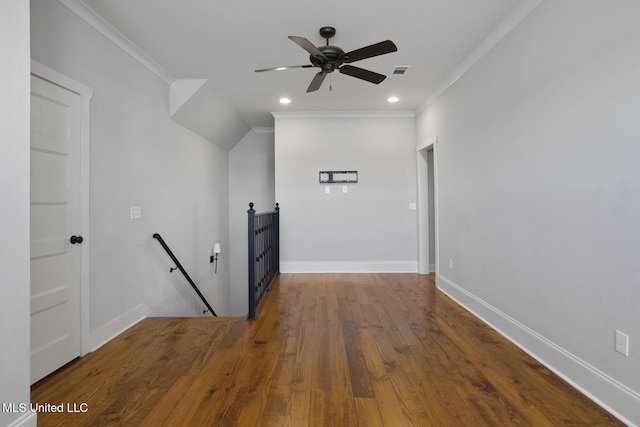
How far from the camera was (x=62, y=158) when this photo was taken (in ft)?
7.47

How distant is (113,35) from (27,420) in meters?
2.85

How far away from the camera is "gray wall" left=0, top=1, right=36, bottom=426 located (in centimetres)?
141

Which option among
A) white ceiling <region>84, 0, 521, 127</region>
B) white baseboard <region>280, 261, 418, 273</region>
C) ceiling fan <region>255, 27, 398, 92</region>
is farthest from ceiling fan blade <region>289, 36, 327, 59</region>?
white baseboard <region>280, 261, 418, 273</region>

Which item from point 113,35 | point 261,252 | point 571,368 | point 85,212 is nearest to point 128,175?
point 85,212

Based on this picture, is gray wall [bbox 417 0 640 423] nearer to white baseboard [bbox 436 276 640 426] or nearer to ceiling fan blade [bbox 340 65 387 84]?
white baseboard [bbox 436 276 640 426]

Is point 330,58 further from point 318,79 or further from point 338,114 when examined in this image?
point 338,114

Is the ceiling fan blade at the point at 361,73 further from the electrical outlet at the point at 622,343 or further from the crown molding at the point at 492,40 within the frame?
the electrical outlet at the point at 622,343

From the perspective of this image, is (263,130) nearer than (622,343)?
No

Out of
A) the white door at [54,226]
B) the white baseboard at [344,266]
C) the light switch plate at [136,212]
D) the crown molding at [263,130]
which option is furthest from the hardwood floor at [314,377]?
the crown molding at [263,130]

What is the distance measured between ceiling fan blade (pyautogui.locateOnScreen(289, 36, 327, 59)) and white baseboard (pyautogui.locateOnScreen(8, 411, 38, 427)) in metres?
2.53

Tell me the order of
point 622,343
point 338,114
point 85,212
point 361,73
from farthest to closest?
point 338,114, point 361,73, point 85,212, point 622,343

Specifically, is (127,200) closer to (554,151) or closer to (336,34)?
(336,34)

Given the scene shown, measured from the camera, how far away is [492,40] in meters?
2.81

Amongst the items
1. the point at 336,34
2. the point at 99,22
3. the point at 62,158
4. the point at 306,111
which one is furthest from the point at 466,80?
the point at 62,158
